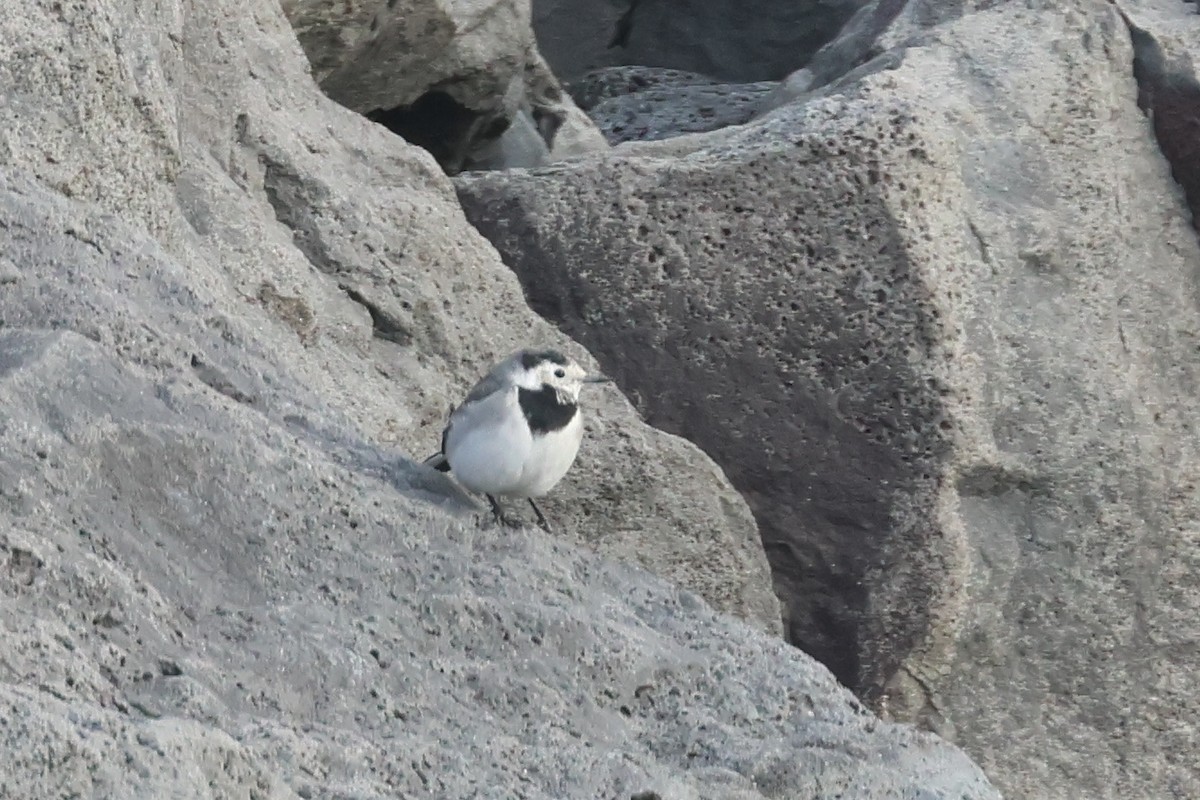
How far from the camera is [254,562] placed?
3875mm

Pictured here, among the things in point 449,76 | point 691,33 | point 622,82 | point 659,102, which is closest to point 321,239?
point 449,76

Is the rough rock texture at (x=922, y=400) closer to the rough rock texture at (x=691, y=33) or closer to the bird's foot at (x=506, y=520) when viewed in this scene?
the bird's foot at (x=506, y=520)

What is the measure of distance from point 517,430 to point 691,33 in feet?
36.6

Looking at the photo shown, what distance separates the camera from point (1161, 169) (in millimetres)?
7938

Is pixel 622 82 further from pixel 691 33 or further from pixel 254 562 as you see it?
pixel 254 562

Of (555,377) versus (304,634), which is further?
(555,377)

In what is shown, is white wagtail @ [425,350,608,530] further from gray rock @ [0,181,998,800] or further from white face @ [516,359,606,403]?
gray rock @ [0,181,998,800]

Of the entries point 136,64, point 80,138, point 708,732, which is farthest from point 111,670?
point 136,64

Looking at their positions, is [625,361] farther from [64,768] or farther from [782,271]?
[64,768]

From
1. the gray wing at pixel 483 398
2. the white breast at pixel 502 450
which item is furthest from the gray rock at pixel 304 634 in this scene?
the gray wing at pixel 483 398

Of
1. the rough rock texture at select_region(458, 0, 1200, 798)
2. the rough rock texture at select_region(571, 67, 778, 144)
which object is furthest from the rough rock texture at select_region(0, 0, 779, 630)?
the rough rock texture at select_region(571, 67, 778, 144)

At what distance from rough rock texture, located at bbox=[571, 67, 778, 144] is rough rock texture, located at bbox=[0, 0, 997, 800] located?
256 inches

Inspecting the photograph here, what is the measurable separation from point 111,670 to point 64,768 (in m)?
0.52

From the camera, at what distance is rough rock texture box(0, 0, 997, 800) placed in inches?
127
